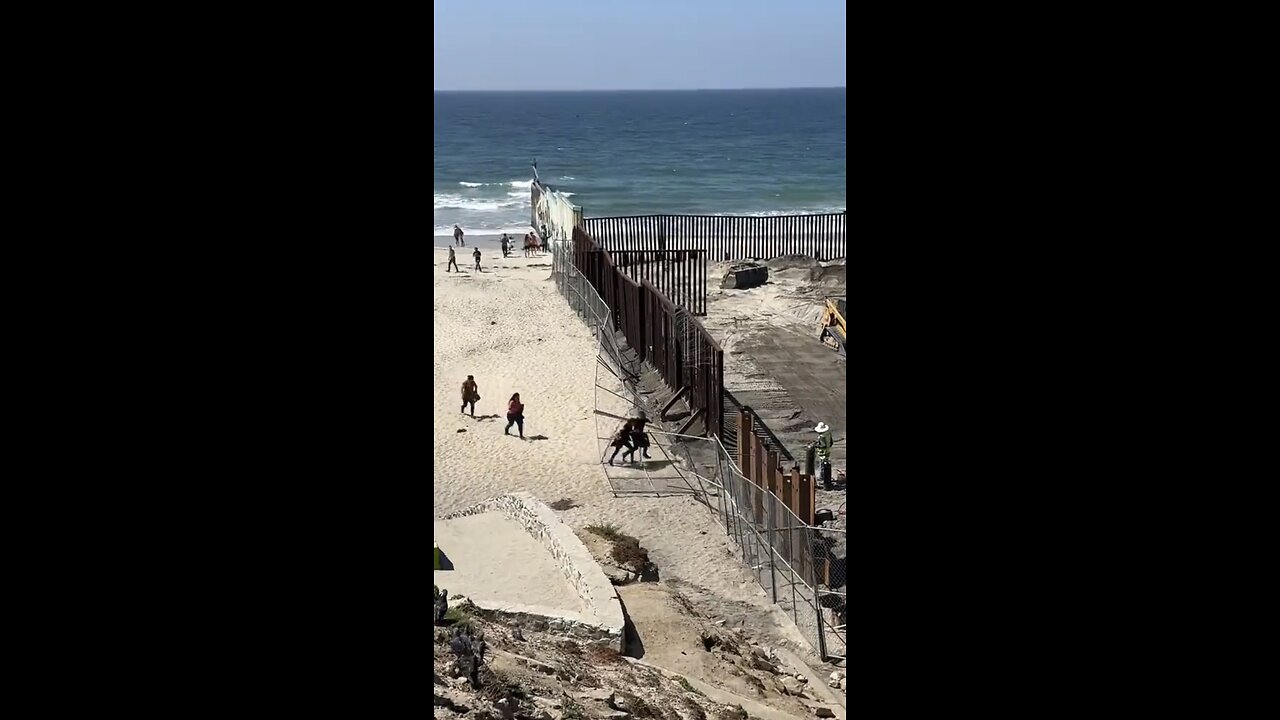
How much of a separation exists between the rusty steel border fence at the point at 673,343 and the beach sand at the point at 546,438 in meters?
0.93

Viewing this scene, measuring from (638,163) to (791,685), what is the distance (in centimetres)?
8715

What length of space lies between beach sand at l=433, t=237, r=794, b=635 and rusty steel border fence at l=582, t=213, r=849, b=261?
5767 mm

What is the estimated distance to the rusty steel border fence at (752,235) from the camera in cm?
3597

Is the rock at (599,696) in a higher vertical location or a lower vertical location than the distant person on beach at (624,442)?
lower

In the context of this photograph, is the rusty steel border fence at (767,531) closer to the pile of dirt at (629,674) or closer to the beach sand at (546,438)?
the beach sand at (546,438)

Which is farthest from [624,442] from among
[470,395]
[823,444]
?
[470,395]

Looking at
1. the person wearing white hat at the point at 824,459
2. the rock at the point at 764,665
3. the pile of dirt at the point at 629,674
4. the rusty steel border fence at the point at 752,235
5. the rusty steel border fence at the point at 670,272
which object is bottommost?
the rock at the point at 764,665

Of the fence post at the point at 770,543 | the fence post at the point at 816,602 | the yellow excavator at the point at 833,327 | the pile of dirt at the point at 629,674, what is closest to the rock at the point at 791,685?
the pile of dirt at the point at 629,674
